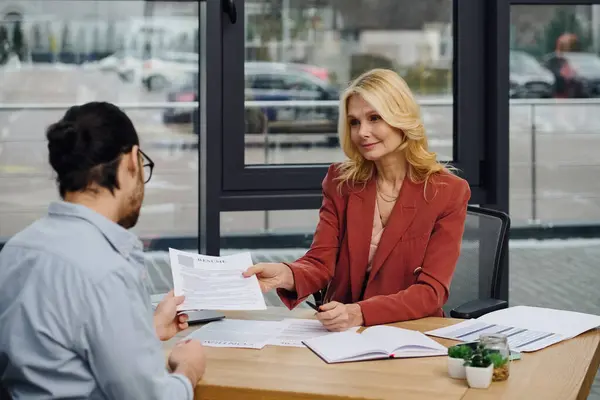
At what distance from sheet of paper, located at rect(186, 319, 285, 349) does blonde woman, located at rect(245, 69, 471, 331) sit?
0.71 ft

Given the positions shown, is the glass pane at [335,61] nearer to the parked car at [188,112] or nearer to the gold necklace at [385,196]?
the parked car at [188,112]

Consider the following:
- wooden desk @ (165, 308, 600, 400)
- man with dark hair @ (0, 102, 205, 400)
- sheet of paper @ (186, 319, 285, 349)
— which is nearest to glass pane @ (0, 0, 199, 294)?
sheet of paper @ (186, 319, 285, 349)

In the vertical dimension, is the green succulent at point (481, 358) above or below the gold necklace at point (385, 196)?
below

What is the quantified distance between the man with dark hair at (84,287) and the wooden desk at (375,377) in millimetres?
275

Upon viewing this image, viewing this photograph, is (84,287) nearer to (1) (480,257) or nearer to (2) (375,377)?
(2) (375,377)

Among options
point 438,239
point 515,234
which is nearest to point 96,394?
point 438,239

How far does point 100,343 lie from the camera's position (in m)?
1.72

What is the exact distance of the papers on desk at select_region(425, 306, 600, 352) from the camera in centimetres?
246

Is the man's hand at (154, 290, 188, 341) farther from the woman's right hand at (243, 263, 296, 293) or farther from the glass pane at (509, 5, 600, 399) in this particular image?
the glass pane at (509, 5, 600, 399)

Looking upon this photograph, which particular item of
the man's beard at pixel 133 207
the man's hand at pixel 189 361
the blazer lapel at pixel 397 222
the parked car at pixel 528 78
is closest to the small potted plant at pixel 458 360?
the man's hand at pixel 189 361

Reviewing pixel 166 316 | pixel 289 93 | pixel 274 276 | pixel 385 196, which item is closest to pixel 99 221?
pixel 166 316

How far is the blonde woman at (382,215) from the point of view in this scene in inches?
118

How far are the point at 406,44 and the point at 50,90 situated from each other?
71.5 inches

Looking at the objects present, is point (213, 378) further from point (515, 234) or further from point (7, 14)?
point (515, 234)
